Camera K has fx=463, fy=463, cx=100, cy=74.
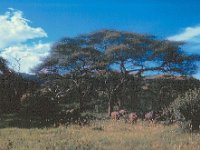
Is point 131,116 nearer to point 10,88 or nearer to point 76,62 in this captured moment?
point 10,88

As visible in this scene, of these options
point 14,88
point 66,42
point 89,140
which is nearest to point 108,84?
point 66,42

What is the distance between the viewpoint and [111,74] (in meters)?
43.7

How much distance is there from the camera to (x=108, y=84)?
45.5 meters

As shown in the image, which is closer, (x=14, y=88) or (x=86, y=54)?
(x=14, y=88)

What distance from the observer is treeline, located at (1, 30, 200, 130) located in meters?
42.7

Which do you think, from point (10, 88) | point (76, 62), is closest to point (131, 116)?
point (10, 88)

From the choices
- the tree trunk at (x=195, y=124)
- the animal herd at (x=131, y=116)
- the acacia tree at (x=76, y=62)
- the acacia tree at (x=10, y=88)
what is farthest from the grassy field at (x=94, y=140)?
the acacia tree at (x=76, y=62)

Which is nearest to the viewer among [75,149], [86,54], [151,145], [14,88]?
[75,149]

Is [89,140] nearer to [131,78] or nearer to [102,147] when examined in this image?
[102,147]

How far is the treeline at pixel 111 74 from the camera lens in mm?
42656

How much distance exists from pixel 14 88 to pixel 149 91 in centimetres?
1411

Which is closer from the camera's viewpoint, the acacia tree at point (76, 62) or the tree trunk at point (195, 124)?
the tree trunk at point (195, 124)

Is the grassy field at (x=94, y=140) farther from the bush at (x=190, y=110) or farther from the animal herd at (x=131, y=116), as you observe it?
the animal herd at (x=131, y=116)

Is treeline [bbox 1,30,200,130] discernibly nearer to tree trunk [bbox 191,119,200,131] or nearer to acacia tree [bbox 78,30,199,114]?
acacia tree [bbox 78,30,199,114]
